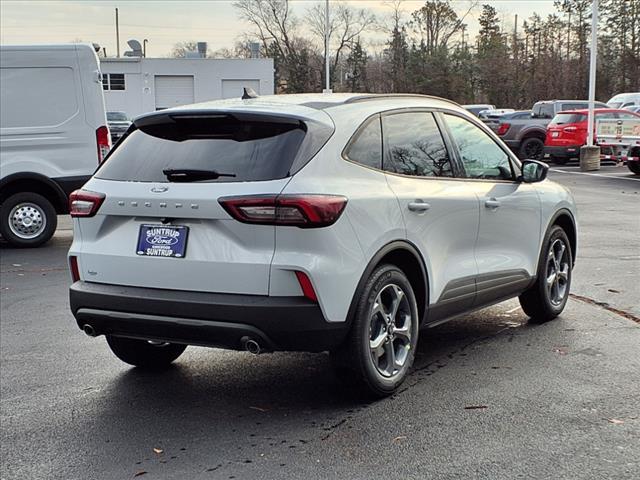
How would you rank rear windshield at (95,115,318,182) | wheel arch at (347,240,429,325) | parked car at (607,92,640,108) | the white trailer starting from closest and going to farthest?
1. rear windshield at (95,115,318,182)
2. wheel arch at (347,240,429,325)
3. the white trailer
4. parked car at (607,92,640,108)

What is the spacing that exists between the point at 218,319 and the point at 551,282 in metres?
3.37

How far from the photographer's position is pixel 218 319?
14.0ft

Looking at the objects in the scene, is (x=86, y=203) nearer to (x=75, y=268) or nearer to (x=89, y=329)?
(x=75, y=268)

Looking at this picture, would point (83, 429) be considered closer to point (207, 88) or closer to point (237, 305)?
point (237, 305)

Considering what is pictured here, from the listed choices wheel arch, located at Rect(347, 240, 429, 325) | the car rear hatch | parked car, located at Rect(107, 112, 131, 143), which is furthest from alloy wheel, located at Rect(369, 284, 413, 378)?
parked car, located at Rect(107, 112, 131, 143)

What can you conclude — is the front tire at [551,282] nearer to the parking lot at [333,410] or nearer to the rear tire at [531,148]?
the parking lot at [333,410]

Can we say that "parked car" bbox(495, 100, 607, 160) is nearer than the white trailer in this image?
No

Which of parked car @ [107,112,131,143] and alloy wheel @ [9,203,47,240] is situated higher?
parked car @ [107,112,131,143]

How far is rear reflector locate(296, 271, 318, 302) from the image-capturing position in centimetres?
420

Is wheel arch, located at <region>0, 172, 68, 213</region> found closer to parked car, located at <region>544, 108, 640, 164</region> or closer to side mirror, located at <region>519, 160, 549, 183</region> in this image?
side mirror, located at <region>519, 160, 549, 183</region>

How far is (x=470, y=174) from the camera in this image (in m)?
5.71

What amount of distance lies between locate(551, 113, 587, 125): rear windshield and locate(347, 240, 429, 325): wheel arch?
21883 millimetres

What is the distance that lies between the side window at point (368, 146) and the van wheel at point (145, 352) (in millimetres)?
1747

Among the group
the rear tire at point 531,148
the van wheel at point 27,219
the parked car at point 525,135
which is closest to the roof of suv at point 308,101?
the van wheel at point 27,219
